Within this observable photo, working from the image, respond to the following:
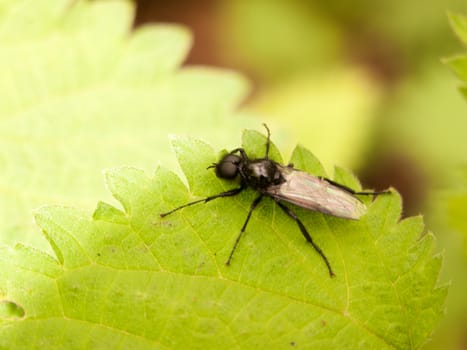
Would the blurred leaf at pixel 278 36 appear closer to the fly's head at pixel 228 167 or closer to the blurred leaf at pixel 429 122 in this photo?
the blurred leaf at pixel 429 122

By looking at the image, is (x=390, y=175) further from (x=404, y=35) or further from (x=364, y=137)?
(x=404, y=35)

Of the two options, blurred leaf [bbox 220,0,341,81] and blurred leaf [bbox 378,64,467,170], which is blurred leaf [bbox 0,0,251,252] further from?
blurred leaf [bbox 378,64,467,170]

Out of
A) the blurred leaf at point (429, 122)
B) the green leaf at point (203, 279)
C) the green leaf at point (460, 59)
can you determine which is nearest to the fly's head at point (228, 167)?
the green leaf at point (203, 279)

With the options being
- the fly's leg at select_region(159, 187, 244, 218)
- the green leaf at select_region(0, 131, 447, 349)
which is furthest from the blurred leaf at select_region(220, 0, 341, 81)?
the green leaf at select_region(0, 131, 447, 349)

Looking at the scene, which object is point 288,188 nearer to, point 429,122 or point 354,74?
point 429,122

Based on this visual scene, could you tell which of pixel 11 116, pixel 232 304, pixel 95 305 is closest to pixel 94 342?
pixel 95 305

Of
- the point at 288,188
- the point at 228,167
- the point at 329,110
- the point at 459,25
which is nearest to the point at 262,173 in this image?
the point at 288,188

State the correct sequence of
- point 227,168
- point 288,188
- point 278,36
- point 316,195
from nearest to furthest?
point 227,168, point 316,195, point 288,188, point 278,36
